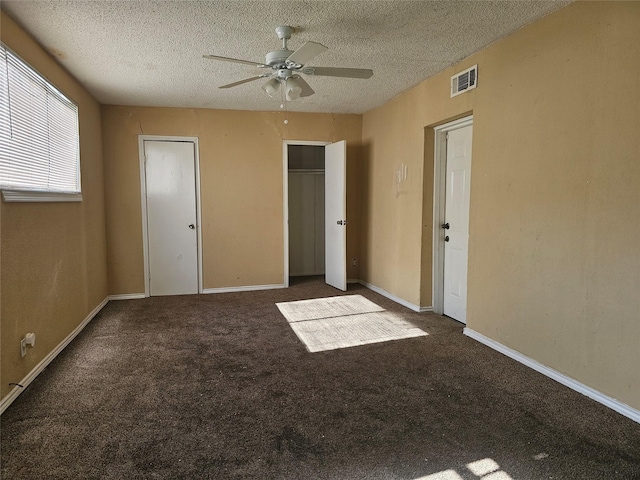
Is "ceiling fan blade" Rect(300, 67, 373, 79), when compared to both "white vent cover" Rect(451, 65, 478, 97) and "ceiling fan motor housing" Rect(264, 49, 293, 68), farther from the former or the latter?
"white vent cover" Rect(451, 65, 478, 97)

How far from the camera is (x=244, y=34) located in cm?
289

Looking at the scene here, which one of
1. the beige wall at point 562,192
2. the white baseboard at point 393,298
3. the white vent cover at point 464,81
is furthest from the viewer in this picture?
the white baseboard at point 393,298

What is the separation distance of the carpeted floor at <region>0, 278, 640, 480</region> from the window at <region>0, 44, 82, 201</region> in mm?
1304

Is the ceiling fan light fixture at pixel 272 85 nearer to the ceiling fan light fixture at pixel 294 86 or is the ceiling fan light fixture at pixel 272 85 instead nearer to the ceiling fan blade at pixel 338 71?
the ceiling fan light fixture at pixel 294 86

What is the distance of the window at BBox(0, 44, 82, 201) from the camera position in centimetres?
244

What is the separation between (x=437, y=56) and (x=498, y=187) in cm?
122

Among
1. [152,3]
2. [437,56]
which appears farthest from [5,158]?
[437,56]

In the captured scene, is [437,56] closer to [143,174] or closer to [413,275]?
[413,275]

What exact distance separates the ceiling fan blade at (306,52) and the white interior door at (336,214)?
8.67 ft

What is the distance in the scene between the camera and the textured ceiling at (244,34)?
8.21ft

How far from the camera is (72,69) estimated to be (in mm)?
3588

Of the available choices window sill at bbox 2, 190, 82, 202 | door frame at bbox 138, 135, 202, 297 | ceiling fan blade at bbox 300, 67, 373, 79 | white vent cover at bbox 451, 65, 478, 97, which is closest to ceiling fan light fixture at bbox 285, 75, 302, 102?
ceiling fan blade at bbox 300, 67, 373, 79

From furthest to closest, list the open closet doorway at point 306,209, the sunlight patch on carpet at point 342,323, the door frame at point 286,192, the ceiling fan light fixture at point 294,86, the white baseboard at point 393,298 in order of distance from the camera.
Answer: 1. the open closet doorway at point 306,209
2. the door frame at point 286,192
3. the white baseboard at point 393,298
4. the sunlight patch on carpet at point 342,323
5. the ceiling fan light fixture at point 294,86

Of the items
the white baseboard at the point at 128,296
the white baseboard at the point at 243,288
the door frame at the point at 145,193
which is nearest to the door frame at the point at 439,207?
the white baseboard at the point at 243,288
